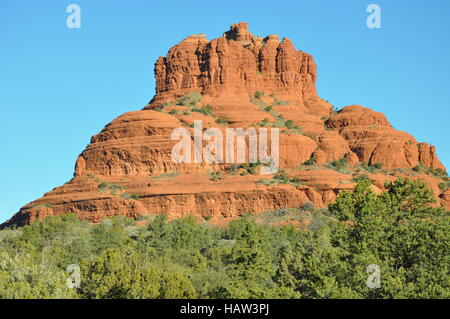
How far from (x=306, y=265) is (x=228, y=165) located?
224 feet

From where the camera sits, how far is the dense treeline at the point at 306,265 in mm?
65188

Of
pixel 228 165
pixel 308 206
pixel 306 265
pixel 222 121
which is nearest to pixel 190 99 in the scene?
pixel 222 121

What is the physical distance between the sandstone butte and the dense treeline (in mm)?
33268

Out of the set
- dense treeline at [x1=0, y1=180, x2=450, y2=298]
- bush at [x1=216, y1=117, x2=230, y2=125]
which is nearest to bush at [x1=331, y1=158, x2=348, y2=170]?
bush at [x1=216, y1=117, x2=230, y2=125]

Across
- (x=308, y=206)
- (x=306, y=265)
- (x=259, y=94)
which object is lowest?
(x=306, y=265)

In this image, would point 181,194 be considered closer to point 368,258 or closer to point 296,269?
point 296,269

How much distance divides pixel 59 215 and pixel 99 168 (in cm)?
1325

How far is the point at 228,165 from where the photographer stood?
142250 mm

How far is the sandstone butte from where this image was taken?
13400 cm

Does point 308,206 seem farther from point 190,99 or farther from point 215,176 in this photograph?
→ point 190,99

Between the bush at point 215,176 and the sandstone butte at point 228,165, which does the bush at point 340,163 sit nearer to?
the sandstone butte at point 228,165

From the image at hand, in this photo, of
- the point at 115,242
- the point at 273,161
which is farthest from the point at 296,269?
the point at 273,161

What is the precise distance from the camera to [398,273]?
66.8m

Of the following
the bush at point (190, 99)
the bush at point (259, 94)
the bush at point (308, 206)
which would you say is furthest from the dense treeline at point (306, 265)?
the bush at point (259, 94)
